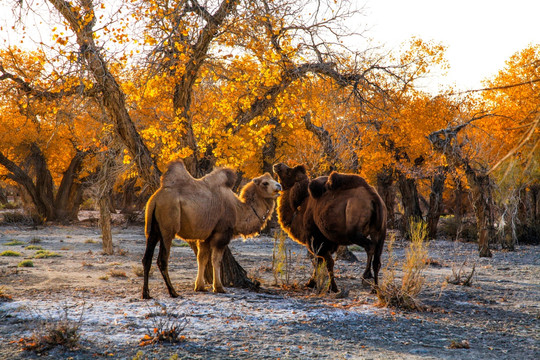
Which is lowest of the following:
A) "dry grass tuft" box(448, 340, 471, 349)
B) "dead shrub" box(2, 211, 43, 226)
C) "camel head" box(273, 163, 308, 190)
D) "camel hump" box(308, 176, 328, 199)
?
"dry grass tuft" box(448, 340, 471, 349)

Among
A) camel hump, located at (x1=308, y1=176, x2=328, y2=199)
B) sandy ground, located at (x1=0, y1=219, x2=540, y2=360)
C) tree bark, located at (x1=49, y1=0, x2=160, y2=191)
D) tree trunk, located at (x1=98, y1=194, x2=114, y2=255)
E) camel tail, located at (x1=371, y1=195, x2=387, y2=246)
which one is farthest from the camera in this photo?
tree trunk, located at (x1=98, y1=194, x2=114, y2=255)

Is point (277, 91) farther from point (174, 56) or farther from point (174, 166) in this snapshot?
point (174, 166)

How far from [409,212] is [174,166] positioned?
2100 cm

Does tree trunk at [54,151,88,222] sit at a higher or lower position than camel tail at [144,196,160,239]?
higher

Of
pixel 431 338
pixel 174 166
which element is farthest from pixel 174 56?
pixel 431 338

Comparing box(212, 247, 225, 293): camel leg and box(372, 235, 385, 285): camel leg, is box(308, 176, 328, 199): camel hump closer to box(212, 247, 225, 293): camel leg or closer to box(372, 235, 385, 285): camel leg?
box(372, 235, 385, 285): camel leg

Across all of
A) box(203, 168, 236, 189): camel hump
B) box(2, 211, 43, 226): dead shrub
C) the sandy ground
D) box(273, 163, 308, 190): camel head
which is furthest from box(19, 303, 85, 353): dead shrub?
box(2, 211, 43, 226): dead shrub

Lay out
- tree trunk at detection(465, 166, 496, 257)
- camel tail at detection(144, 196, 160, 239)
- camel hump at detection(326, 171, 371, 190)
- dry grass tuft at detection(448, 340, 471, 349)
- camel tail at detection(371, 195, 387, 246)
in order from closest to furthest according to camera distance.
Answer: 1. dry grass tuft at detection(448, 340, 471, 349)
2. camel tail at detection(144, 196, 160, 239)
3. camel tail at detection(371, 195, 387, 246)
4. camel hump at detection(326, 171, 371, 190)
5. tree trunk at detection(465, 166, 496, 257)

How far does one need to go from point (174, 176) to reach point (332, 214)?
2770 millimetres

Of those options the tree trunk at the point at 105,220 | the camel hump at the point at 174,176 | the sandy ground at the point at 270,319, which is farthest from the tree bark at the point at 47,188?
the camel hump at the point at 174,176

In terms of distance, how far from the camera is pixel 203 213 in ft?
28.9

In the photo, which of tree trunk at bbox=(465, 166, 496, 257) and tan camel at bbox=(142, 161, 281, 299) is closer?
tan camel at bbox=(142, 161, 281, 299)

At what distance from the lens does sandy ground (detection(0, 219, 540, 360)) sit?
5891 mm

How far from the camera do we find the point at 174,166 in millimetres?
8828
